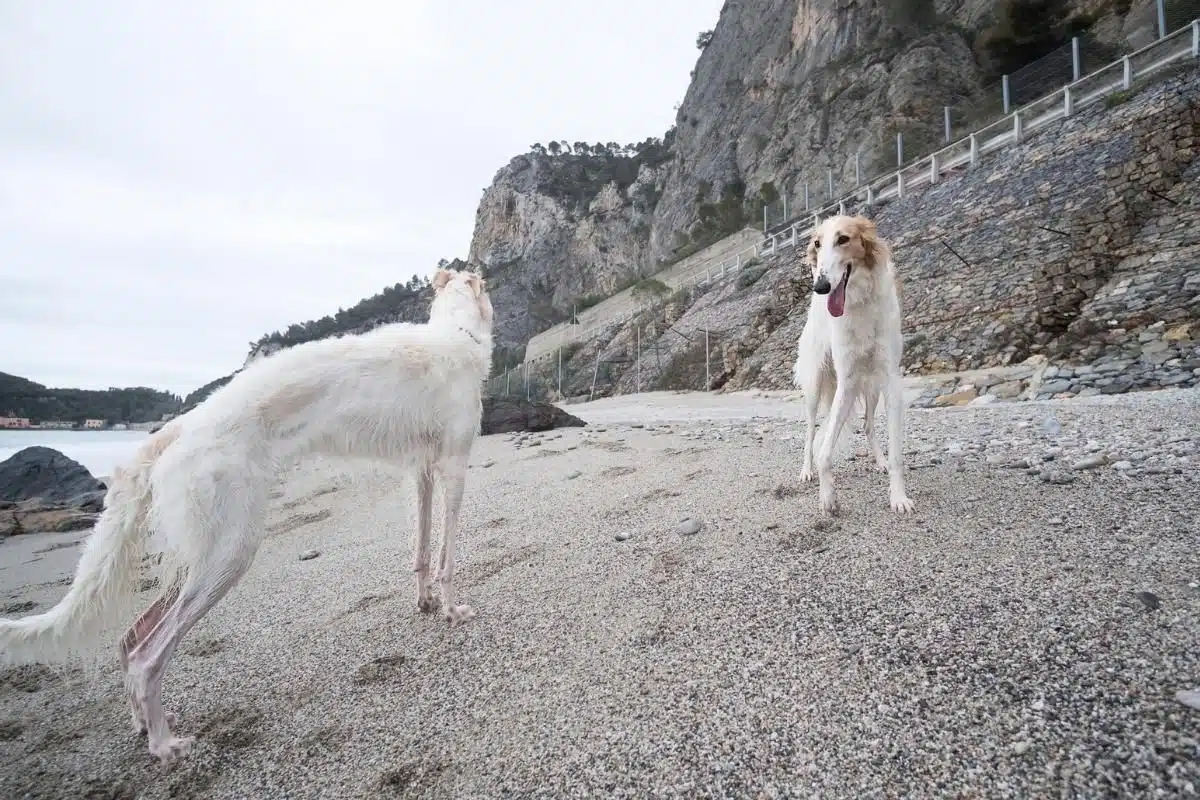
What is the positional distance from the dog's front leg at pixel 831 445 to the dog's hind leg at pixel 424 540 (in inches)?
93.8

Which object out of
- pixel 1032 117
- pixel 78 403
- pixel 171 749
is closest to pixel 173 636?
pixel 171 749

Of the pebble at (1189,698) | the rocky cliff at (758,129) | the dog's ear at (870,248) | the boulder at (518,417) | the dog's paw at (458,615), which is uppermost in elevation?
the rocky cliff at (758,129)

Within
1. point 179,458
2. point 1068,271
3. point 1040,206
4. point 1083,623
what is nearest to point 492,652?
point 179,458

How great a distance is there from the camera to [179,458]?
212cm

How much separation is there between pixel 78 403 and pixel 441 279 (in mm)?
44345

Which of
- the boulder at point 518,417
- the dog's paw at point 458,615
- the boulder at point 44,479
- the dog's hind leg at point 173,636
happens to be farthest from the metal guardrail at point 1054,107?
the boulder at point 44,479

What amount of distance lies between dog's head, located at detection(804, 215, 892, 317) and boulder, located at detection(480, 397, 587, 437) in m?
8.50

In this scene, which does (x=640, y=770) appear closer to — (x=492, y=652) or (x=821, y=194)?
(x=492, y=652)

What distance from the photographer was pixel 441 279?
12.6 feet

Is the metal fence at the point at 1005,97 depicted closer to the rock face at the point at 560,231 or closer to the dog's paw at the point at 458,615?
the dog's paw at the point at 458,615

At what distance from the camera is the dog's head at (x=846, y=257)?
3340 millimetres

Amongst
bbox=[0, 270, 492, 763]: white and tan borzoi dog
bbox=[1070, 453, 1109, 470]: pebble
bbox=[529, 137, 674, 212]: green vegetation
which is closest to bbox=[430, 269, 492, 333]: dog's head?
bbox=[0, 270, 492, 763]: white and tan borzoi dog

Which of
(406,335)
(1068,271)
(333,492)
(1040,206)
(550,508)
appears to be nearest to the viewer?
(406,335)

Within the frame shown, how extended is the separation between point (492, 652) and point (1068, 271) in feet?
44.0
